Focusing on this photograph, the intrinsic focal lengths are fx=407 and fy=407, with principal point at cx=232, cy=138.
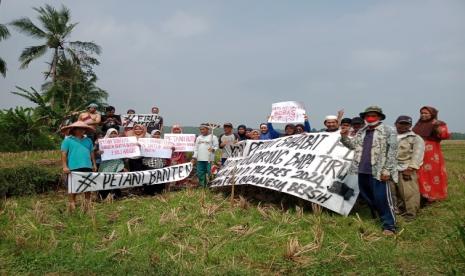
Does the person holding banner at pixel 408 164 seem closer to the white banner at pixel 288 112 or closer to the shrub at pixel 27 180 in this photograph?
the white banner at pixel 288 112

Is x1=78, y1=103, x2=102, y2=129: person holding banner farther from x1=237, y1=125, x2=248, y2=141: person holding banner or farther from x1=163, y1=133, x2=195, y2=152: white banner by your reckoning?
x1=237, y1=125, x2=248, y2=141: person holding banner

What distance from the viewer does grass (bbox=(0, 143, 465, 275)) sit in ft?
15.5

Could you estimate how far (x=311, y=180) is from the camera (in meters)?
6.86

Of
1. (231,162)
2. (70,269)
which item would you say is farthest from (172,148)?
(70,269)

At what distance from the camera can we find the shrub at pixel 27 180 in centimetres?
895

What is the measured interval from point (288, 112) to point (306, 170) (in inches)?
88.1

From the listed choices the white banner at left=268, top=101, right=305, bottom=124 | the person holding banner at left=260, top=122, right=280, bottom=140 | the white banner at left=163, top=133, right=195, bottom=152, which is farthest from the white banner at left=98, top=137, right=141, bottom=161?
Result: the white banner at left=268, top=101, right=305, bottom=124

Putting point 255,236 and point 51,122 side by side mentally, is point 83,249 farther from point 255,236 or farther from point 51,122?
point 51,122

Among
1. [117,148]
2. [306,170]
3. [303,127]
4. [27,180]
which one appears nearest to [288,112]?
[303,127]

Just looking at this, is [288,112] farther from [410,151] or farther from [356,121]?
[410,151]

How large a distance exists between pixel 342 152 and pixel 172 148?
13.9 ft

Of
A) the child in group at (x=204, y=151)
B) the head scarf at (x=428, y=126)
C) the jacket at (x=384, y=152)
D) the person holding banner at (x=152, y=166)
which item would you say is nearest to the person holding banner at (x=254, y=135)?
the child in group at (x=204, y=151)

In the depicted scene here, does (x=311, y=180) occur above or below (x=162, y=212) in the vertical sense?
above

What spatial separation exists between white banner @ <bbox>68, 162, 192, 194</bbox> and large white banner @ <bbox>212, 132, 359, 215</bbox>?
1.22 meters
